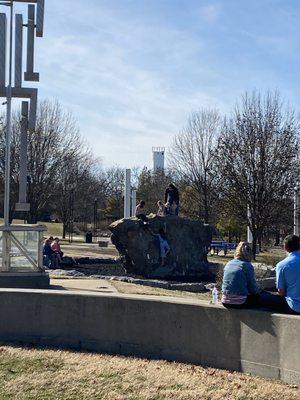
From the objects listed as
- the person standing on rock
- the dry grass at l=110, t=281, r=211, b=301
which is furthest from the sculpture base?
the person standing on rock

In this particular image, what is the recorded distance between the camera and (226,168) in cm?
3291

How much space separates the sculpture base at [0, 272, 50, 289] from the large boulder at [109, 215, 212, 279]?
30.1ft

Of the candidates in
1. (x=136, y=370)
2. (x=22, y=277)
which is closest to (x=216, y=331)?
(x=136, y=370)

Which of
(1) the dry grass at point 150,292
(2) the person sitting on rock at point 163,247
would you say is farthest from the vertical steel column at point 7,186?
(2) the person sitting on rock at point 163,247

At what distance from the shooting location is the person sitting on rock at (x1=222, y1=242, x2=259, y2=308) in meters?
6.64

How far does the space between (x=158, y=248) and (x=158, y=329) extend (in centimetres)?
1431

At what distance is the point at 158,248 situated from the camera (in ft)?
70.6

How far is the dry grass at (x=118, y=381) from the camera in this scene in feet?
18.6

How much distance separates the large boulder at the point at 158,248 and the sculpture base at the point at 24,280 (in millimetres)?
9183

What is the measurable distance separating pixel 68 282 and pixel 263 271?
7602mm

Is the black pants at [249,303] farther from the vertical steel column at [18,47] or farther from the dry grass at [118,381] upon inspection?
the vertical steel column at [18,47]

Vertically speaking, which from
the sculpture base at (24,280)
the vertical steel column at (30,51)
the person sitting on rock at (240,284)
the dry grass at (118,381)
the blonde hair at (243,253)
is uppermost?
the vertical steel column at (30,51)

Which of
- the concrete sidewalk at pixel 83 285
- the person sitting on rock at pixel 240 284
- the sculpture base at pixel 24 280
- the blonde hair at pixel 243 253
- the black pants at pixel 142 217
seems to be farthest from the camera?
the black pants at pixel 142 217

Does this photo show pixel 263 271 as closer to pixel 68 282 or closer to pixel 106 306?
pixel 68 282
